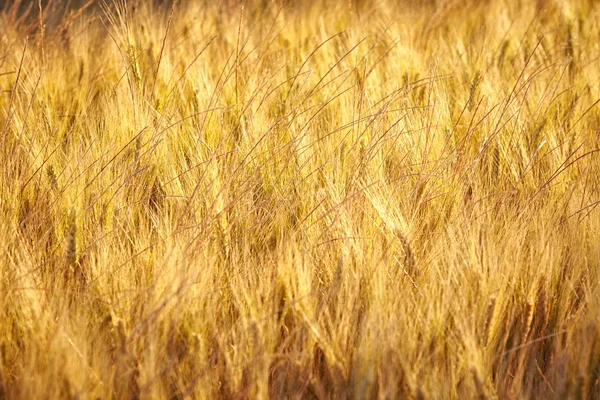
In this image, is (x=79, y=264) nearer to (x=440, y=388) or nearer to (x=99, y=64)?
(x=440, y=388)

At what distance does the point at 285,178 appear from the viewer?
1.92 meters

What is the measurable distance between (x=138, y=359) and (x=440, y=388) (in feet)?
1.98

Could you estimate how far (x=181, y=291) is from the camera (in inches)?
53.2

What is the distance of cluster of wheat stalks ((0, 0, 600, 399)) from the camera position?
4.17ft

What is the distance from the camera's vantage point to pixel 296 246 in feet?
4.85

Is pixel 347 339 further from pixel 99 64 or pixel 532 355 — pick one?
pixel 99 64

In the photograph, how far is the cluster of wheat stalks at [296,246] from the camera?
1272mm

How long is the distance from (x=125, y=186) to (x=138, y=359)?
0.66 meters

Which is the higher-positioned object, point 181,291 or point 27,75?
point 27,75

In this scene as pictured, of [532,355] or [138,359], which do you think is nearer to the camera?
[138,359]

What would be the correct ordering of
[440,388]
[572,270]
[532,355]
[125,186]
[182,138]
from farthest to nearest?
[182,138] < [125,186] < [572,270] < [532,355] < [440,388]

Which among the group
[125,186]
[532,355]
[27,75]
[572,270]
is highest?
[27,75]

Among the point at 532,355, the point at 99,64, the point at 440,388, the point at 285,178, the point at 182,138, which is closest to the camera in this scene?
the point at 440,388

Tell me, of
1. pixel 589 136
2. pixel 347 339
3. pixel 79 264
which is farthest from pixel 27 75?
pixel 589 136
